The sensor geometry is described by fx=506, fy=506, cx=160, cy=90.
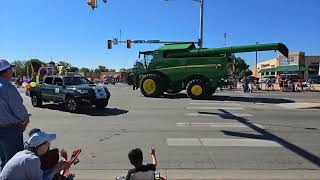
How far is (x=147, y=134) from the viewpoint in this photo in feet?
44.0

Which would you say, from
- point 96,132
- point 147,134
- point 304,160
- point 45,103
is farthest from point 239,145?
point 45,103

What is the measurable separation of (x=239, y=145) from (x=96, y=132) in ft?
13.7

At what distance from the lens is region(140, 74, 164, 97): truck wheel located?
1115 inches

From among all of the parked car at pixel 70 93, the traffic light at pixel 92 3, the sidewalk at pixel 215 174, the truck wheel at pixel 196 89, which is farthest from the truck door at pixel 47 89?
the sidewalk at pixel 215 174

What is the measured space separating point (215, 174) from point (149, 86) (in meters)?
20.1

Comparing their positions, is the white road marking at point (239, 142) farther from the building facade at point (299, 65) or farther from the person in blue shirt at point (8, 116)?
the building facade at point (299, 65)

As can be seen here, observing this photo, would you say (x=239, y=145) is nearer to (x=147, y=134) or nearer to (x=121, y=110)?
(x=147, y=134)

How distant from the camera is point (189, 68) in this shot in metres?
27.9

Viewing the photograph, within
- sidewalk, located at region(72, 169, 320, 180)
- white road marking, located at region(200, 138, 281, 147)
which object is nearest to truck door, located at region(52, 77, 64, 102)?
white road marking, located at region(200, 138, 281, 147)

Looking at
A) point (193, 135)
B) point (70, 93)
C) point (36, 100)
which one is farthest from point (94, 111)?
point (193, 135)

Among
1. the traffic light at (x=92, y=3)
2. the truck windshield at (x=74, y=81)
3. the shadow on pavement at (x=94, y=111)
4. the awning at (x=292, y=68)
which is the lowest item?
the shadow on pavement at (x=94, y=111)

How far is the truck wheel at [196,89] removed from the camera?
27062 mm

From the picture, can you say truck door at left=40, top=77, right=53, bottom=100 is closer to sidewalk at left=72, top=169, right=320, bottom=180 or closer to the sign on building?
sidewalk at left=72, top=169, right=320, bottom=180

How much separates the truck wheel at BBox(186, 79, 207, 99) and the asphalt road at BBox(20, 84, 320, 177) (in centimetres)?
586
